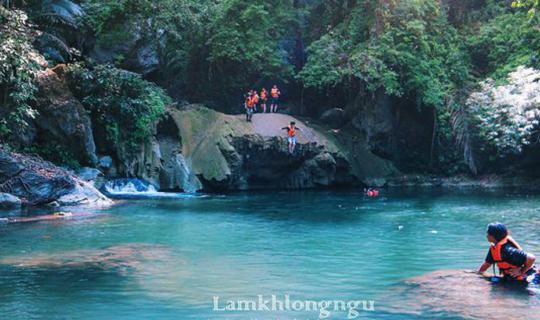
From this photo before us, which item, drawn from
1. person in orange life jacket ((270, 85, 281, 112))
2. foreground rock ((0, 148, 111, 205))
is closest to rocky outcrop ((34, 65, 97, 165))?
foreground rock ((0, 148, 111, 205))

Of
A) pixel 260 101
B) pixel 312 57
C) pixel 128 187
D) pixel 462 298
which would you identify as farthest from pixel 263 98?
pixel 462 298

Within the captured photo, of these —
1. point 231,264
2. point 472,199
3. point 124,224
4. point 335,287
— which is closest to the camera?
point 335,287

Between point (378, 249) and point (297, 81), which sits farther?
point (297, 81)

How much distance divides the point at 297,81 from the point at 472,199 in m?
12.3

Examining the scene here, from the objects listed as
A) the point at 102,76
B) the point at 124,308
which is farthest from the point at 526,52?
the point at 124,308

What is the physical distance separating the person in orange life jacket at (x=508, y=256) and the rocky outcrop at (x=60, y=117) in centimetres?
1786

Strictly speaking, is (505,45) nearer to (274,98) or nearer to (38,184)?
(274,98)

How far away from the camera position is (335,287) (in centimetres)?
1009

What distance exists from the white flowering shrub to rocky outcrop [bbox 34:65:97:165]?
1775 centimetres

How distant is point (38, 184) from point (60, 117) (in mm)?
4142

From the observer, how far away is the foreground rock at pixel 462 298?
8.31m

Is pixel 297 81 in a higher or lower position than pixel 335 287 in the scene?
higher

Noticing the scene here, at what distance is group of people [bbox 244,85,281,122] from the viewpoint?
95.1 feet

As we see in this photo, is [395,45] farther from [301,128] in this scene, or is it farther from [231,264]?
[231,264]
